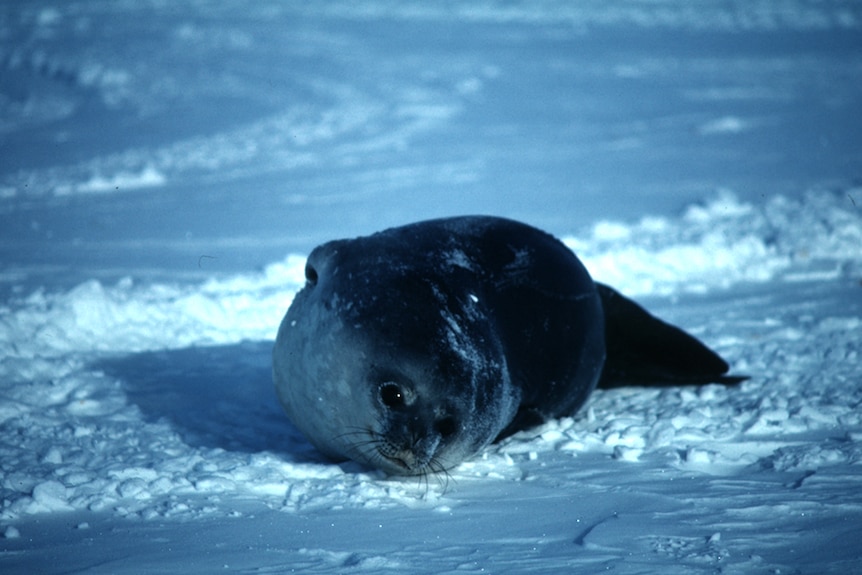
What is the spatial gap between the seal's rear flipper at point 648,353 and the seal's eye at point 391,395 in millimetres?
1681

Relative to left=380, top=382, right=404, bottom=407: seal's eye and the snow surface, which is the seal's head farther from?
the snow surface

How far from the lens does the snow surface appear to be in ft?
9.27

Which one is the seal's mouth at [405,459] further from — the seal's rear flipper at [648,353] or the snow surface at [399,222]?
the seal's rear flipper at [648,353]

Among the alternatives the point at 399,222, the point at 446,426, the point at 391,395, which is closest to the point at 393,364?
the point at 391,395

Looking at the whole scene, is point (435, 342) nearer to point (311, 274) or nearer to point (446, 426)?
point (446, 426)

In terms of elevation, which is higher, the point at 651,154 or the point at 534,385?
the point at 651,154

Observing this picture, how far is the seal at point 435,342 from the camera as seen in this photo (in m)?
3.14

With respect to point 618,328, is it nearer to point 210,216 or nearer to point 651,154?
point 210,216

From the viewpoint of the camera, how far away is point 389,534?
278 cm

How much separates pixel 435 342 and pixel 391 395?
231mm

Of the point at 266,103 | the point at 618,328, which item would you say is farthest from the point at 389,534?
the point at 266,103

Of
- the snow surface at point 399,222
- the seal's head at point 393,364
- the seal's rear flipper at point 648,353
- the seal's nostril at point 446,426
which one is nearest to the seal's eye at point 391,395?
the seal's head at point 393,364

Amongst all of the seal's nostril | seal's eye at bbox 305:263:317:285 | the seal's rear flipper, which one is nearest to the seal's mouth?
the seal's nostril

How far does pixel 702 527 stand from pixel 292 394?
149 centimetres
